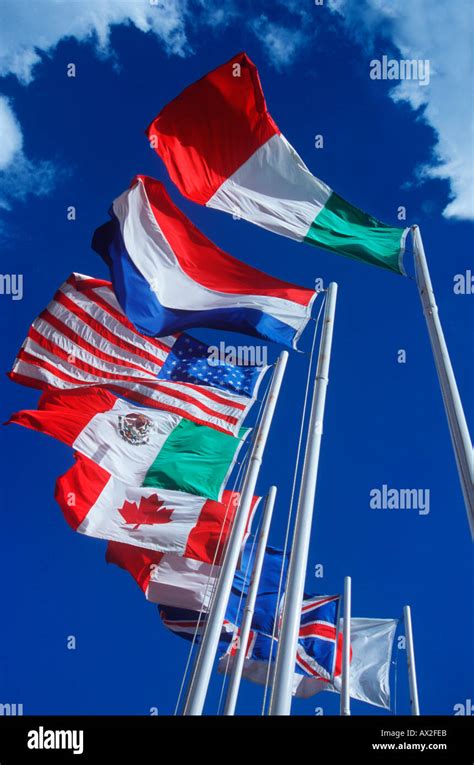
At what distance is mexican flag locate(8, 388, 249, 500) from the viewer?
13227mm

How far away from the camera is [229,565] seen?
11.3 m

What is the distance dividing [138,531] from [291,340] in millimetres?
4912

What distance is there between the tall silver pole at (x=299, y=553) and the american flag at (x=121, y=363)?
9.59ft

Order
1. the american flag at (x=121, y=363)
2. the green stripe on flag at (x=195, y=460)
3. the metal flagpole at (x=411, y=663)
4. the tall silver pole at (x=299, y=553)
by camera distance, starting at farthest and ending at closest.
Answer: the metal flagpole at (x=411, y=663) < the american flag at (x=121, y=363) < the green stripe on flag at (x=195, y=460) < the tall silver pole at (x=299, y=553)

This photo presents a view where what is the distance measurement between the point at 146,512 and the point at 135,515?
217mm

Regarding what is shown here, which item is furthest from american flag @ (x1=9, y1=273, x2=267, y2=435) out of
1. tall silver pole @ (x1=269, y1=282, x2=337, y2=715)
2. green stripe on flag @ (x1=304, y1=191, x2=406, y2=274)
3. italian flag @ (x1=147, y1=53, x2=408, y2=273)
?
green stripe on flag @ (x1=304, y1=191, x2=406, y2=274)

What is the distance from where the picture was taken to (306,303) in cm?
1175

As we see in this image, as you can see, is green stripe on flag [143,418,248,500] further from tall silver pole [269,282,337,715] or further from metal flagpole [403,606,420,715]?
metal flagpole [403,606,420,715]

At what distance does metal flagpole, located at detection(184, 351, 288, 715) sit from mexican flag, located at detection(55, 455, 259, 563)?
1.76 meters

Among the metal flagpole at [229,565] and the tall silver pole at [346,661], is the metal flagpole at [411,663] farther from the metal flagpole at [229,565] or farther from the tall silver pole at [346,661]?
the metal flagpole at [229,565]

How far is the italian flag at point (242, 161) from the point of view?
1108 cm

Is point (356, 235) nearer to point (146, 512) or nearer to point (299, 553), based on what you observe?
point (299, 553)

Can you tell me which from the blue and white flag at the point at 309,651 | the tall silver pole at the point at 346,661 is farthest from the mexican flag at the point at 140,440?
the tall silver pole at the point at 346,661
